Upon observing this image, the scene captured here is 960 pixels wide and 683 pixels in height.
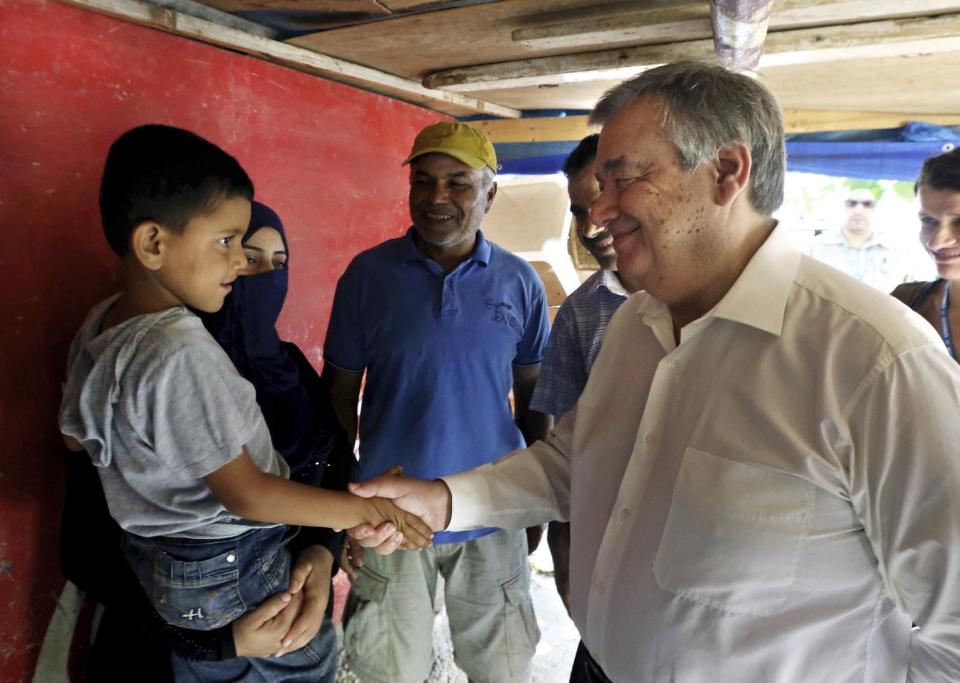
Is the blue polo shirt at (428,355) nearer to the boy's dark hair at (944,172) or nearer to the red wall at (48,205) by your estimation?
the red wall at (48,205)

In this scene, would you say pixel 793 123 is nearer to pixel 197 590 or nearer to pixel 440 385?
pixel 440 385

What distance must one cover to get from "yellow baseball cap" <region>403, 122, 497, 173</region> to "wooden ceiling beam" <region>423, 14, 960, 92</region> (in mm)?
433

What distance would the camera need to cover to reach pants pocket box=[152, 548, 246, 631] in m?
1.48

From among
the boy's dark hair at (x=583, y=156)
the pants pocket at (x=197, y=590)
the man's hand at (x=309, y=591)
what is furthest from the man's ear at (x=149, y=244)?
the boy's dark hair at (x=583, y=156)

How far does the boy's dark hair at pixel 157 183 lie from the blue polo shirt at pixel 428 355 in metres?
1.00

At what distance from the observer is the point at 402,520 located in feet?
5.76

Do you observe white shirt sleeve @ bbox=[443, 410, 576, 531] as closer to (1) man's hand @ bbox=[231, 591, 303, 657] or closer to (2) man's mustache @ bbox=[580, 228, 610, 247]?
(1) man's hand @ bbox=[231, 591, 303, 657]

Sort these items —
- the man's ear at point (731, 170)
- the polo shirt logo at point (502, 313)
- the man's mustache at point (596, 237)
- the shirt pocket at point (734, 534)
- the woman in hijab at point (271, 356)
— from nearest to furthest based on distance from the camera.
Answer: the shirt pocket at point (734, 534)
the man's ear at point (731, 170)
the woman in hijab at point (271, 356)
the man's mustache at point (596, 237)
the polo shirt logo at point (502, 313)

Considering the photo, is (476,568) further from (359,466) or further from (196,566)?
(196,566)

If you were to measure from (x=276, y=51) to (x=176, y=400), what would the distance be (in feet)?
5.08

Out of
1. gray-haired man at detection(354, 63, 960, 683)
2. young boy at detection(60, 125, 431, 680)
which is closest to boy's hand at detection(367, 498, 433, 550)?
young boy at detection(60, 125, 431, 680)

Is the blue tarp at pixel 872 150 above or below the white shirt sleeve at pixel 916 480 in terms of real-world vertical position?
above

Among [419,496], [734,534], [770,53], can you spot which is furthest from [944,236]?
[419,496]

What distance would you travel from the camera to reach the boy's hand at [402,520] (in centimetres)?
171
